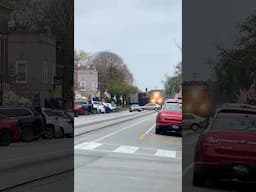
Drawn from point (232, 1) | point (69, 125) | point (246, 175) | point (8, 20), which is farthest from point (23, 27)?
point (246, 175)

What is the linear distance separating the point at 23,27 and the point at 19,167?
1463 millimetres

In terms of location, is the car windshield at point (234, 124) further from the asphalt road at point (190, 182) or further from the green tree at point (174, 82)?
the green tree at point (174, 82)

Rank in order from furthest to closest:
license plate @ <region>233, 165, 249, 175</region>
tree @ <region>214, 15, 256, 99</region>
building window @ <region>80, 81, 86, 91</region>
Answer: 1. building window @ <region>80, 81, 86, 91</region>
2. tree @ <region>214, 15, 256, 99</region>
3. license plate @ <region>233, 165, 249, 175</region>

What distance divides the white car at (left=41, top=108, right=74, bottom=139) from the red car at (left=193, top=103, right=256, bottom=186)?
59.4 inches

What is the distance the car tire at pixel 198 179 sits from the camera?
17.7 ft

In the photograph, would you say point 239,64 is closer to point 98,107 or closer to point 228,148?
point 228,148

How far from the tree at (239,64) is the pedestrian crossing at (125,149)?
89 centimetres

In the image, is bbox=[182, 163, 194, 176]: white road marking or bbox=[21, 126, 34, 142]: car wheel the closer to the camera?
bbox=[182, 163, 194, 176]: white road marking

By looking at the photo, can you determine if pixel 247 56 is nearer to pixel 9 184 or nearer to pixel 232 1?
pixel 232 1

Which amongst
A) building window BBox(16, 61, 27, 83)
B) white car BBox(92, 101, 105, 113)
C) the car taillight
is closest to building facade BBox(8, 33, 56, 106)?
building window BBox(16, 61, 27, 83)

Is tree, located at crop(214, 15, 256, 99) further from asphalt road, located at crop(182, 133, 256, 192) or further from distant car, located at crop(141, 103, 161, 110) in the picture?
distant car, located at crop(141, 103, 161, 110)

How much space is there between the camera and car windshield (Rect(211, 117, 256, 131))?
531cm

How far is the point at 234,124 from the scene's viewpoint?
538 centimetres

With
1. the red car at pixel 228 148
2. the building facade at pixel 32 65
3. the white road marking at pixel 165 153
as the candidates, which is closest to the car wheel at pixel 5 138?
the building facade at pixel 32 65
